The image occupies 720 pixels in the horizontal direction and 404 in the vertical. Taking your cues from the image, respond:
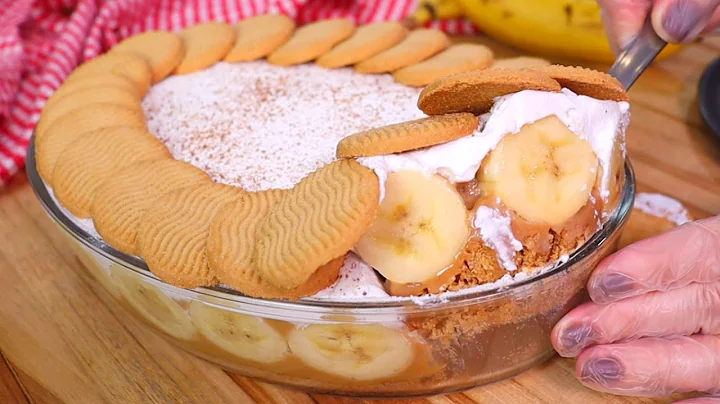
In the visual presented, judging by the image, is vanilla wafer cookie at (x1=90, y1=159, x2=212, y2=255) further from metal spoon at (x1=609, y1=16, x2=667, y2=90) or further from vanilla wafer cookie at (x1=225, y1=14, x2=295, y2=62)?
metal spoon at (x1=609, y1=16, x2=667, y2=90)

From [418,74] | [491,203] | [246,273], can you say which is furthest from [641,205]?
[246,273]

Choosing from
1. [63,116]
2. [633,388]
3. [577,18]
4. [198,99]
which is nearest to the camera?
[633,388]

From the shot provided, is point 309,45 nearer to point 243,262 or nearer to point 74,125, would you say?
point 74,125

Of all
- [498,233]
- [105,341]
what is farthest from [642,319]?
[105,341]

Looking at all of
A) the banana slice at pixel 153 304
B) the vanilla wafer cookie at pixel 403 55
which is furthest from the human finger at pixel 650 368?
Answer: the vanilla wafer cookie at pixel 403 55

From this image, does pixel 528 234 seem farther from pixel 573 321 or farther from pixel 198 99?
pixel 198 99

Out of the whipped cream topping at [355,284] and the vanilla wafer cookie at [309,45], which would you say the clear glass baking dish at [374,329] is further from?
the vanilla wafer cookie at [309,45]
